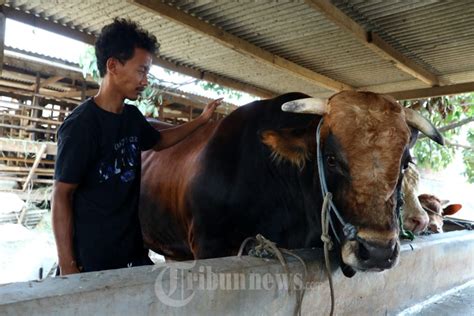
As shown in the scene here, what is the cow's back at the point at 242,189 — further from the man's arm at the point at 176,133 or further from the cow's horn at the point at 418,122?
the cow's horn at the point at 418,122

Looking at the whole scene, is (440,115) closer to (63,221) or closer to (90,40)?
(90,40)

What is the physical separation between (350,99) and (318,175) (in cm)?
44

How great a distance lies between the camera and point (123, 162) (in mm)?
2215

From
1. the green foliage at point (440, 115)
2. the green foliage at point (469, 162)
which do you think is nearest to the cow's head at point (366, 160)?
the green foliage at point (440, 115)

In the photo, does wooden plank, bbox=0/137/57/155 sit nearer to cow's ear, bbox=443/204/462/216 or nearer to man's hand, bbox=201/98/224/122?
man's hand, bbox=201/98/224/122

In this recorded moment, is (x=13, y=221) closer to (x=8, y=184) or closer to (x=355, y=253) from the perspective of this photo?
(x=8, y=184)

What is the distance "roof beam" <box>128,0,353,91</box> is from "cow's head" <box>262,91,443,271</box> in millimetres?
1304

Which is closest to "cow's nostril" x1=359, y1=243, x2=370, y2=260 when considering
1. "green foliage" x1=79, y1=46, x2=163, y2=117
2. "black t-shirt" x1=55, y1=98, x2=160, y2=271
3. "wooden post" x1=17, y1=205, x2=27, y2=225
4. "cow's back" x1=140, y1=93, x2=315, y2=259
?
"cow's back" x1=140, y1=93, x2=315, y2=259

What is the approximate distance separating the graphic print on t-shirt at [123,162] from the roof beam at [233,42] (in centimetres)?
108

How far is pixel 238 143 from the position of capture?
9.43 ft

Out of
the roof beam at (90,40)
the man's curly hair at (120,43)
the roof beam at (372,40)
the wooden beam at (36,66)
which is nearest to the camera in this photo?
the man's curly hair at (120,43)

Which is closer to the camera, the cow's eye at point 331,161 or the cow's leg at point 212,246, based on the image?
the cow's eye at point 331,161

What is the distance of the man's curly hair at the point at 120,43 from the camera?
7.30 ft

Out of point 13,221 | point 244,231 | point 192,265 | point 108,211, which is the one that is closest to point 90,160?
point 108,211
